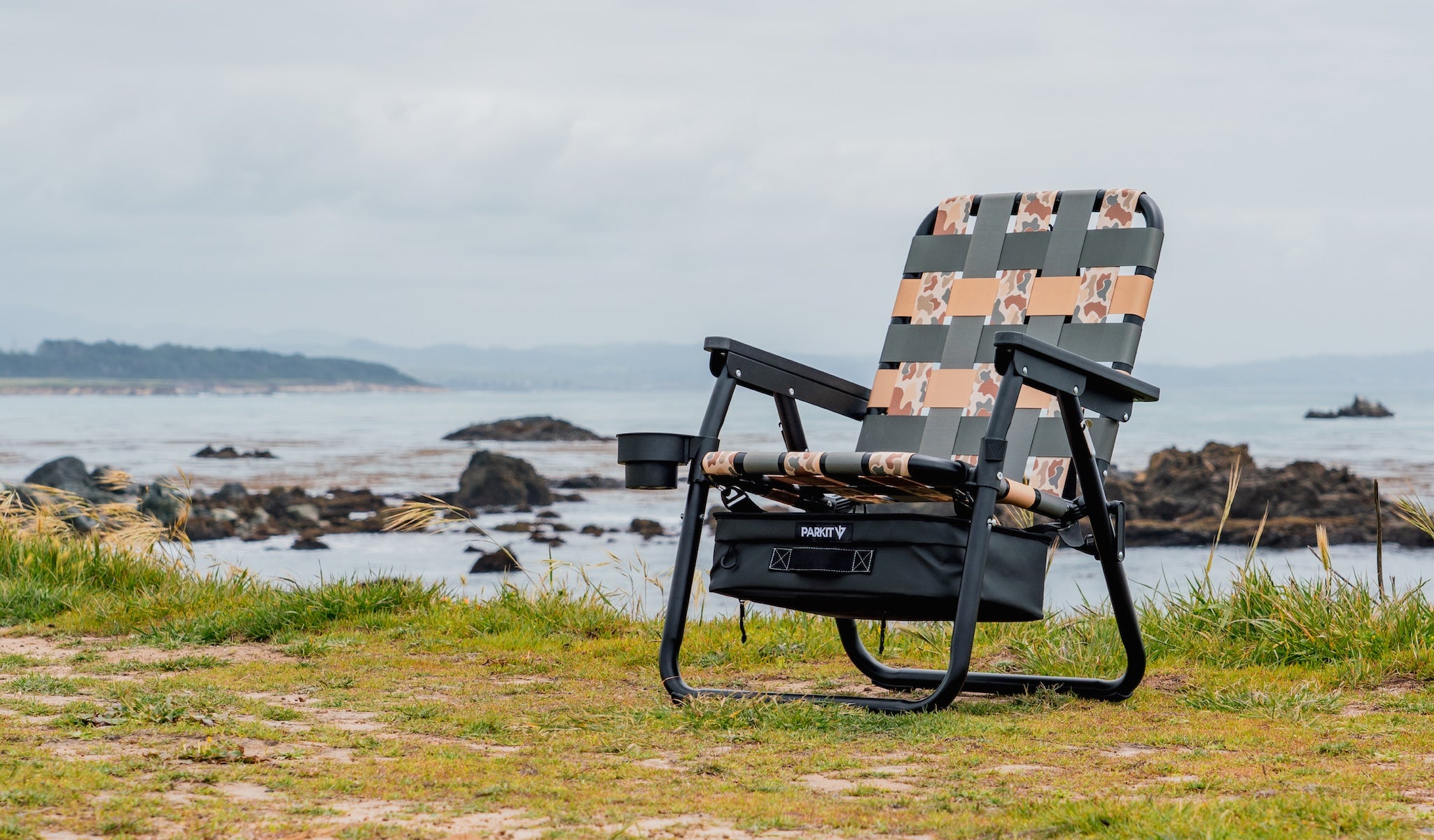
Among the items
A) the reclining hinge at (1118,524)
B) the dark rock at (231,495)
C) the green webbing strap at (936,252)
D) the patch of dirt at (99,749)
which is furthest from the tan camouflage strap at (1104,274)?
the dark rock at (231,495)

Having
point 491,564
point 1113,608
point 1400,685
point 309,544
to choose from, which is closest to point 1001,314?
point 1113,608

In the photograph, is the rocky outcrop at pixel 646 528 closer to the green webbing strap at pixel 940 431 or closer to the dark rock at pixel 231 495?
the dark rock at pixel 231 495

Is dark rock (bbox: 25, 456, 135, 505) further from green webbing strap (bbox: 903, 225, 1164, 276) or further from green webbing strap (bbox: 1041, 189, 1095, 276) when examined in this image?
green webbing strap (bbox: 1041, 189, 1095, 276)

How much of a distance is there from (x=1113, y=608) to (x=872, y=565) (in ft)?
2.77

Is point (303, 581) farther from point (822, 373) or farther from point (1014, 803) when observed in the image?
point (1014, 803)

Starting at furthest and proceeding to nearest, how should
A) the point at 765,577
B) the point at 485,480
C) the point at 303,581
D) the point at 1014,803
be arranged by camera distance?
1. the point at 485,480
2. the point at 303,581
3. the point at 765,577
4. the point at 1014,803

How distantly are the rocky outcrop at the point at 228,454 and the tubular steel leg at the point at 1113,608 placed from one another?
113 ft

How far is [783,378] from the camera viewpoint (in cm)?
412

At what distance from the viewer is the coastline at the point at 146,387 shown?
95.9 m

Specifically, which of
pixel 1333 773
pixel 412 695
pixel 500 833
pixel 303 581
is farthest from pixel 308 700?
pixel 1333 773

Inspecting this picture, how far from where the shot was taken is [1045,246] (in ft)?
14.4

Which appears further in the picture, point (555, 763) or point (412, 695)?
point (412, 695)

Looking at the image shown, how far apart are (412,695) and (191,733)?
0.88 metres

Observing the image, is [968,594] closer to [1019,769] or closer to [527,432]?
[1019,769]
